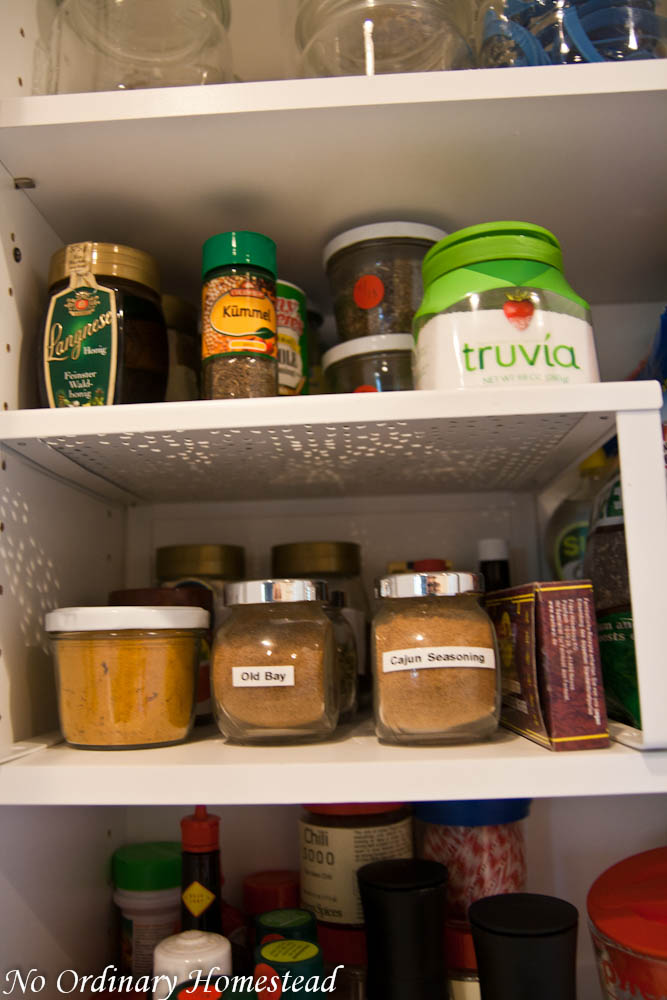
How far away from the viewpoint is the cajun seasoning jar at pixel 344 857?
2.58ft

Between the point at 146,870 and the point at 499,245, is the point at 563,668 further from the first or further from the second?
the point at 146,870

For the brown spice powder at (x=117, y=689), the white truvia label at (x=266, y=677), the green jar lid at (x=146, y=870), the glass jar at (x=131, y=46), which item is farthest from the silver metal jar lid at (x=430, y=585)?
the glass jar at (x=131, y=46)

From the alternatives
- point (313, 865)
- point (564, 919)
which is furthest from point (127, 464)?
point (564, 919)

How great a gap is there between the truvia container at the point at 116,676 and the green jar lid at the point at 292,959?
0.21m

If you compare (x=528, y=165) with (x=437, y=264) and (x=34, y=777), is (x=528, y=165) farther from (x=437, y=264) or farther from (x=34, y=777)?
(x=34, y=777)

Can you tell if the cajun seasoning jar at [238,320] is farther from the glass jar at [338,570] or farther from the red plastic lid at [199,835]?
the red plastic lid at [199,835]

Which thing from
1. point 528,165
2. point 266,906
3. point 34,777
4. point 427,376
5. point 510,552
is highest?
point 528,165

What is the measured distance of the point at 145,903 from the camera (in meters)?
0.85

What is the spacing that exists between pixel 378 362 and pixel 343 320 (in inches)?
3.0

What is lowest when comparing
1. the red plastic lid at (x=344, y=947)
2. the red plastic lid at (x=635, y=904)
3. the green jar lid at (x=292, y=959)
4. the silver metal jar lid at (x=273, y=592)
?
the red plastic lid at (x=344, y=947)

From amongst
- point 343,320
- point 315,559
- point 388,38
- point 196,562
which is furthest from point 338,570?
point 388,38

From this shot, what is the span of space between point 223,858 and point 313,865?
180 mm

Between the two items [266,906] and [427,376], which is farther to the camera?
[266,906]

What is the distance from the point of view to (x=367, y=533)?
0.99 metres
